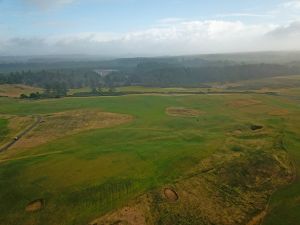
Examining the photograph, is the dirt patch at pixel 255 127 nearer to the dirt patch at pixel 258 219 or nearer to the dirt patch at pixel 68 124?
the dirt patch at pixel 68 124

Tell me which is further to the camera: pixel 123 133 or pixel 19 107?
pixel 19 107

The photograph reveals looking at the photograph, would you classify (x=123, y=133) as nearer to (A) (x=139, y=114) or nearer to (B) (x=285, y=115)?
(A) (x=139, y=114)

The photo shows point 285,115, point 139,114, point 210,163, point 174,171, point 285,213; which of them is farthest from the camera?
point 139,114

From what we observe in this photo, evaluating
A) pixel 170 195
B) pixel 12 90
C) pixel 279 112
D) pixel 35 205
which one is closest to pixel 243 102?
pixel 279 112

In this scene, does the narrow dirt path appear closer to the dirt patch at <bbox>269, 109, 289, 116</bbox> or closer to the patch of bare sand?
the patch of bare sand

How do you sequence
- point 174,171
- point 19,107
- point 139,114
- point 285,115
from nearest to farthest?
point 174,171 < point 285,115 < point 139,114 < point 19,107

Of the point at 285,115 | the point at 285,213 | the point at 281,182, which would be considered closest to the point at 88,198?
the point at 285,213
